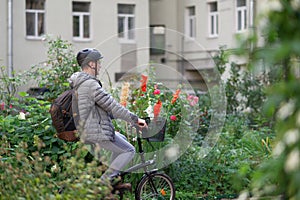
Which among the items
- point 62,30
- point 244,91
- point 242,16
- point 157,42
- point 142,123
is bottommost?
point 244,91

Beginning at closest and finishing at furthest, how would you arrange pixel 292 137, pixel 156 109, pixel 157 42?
pixel 292 137
pixel 156 109
pixel 157 42

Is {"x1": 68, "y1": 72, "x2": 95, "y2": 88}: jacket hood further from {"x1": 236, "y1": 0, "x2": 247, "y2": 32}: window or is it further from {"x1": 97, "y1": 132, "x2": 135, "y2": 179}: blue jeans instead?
{"x1": 236, "y1": 0, "x2": 247, "y2": 32}: window

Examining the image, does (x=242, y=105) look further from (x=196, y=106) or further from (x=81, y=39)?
(x=81, y=39)

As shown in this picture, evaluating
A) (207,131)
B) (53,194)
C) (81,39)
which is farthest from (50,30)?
(53,194)

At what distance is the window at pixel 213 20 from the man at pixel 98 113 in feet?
83.1

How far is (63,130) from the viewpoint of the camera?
8867mm

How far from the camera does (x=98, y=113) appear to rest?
8.45 m

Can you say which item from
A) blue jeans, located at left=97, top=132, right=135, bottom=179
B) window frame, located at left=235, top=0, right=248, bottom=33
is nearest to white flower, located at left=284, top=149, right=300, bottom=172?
blue jeans, located at left=97, top=132, right=135, bottom=179

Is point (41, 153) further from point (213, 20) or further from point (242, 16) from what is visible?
point (213, 20)

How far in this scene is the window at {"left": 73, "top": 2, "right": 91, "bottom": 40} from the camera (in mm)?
31750

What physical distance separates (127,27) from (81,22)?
2.24 metres

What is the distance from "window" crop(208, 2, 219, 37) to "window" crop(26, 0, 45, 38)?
7.21m

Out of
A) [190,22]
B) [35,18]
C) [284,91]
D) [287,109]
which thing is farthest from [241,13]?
[284,91]

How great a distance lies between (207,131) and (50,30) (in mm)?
17781
